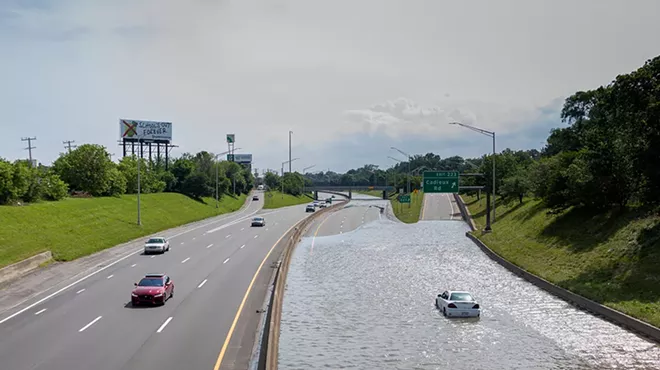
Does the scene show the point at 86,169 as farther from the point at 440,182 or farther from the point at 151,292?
the point at 151,292

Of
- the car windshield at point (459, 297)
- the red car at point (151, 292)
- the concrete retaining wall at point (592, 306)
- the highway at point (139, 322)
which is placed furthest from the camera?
the car windshield at point (459, 297)

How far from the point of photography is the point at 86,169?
87062 millimetres

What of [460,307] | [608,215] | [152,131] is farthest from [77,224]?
[152,131]

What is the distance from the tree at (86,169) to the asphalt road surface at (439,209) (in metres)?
51.1

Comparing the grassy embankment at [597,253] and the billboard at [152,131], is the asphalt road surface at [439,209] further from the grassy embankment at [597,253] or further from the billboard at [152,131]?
the billboard at [152,131]

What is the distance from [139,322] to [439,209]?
95661mm

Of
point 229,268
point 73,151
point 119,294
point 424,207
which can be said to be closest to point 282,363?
point 119,294

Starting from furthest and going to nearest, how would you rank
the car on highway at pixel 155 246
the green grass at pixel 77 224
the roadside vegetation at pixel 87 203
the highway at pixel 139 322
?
the car on highway at pixel 155 246 → the roadside vegetation at pixel 87 203 → the green grass at pixel 77 224 → the highway at pixel 139 322

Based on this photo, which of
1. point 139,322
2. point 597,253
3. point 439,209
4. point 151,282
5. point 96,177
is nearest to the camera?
point 139,322

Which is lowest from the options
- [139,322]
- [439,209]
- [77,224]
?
[139,322]

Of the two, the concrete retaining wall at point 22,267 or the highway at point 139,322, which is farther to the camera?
the concrete retaining wall at point 22,267

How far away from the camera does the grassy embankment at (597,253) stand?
112 ft

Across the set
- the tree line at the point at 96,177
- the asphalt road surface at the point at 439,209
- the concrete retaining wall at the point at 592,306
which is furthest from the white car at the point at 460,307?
the asphalt road surface at the point at 439,209

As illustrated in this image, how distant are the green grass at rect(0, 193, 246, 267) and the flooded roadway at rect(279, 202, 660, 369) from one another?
1843cm
